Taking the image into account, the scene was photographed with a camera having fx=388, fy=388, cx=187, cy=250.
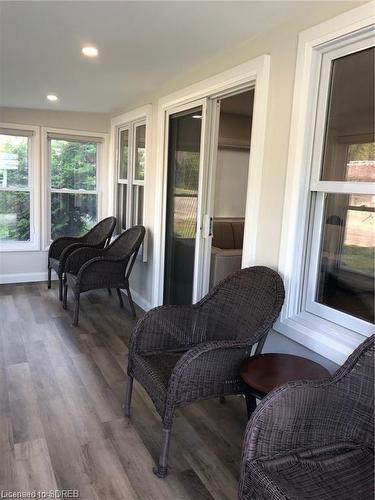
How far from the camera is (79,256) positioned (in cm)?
429

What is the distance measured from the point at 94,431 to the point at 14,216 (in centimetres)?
377

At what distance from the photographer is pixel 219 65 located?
2.74 metres

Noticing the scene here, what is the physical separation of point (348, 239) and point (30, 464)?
75.9 inches

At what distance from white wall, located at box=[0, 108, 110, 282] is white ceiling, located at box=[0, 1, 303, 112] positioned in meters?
1.20

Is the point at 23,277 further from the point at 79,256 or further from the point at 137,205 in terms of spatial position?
the point at 137,205

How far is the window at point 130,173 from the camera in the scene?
14.3ft

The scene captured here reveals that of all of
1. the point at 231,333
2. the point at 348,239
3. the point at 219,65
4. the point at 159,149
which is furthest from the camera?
the point at 159,149

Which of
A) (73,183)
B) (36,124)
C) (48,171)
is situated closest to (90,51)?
(36,124)

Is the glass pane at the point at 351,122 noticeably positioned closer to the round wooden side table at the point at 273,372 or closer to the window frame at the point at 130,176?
the round wooden side table at the point at 273,372

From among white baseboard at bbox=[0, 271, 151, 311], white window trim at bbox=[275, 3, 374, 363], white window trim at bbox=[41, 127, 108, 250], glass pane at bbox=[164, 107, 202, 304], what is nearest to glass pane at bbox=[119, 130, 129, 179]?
white window trim at bbox=[41, 127, 108, 250]

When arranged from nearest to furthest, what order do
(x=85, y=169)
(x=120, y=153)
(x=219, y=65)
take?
(x=219, y=65), (x=120, y=153), (x=85, y=169)

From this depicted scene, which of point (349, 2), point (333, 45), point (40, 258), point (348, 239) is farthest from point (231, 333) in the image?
point (40, 258)

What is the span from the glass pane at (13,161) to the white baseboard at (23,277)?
3.84ft

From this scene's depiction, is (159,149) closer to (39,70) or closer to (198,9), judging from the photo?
(39,70)
